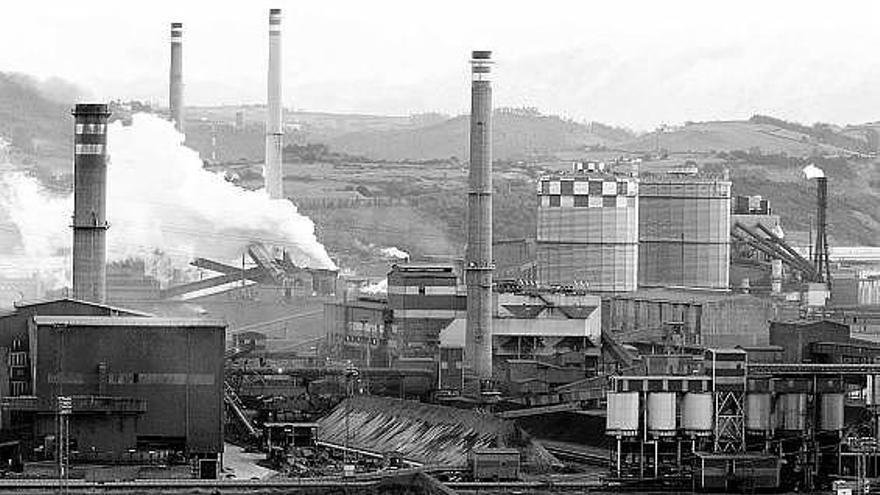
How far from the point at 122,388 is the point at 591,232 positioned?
2003cm

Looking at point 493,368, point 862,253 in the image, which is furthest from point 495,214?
point 493,368

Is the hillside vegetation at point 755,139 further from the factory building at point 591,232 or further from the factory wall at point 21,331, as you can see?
the factory wall at point 21,331

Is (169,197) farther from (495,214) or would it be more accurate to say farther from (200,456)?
(200,456)

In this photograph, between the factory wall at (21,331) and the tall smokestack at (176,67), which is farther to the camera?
the tall smokestack at (176,67)

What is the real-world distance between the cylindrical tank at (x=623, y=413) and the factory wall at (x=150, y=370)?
202 inches

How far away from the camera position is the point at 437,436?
36.2 metres

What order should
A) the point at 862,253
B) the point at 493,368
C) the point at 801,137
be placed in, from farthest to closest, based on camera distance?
the point at 801,137 → the point at 862,253 → the point at 493,368

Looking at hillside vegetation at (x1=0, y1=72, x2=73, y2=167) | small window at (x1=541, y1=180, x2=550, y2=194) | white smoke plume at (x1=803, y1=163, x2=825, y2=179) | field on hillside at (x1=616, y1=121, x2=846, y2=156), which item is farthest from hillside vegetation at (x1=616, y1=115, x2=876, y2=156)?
small window at (x1=541, y1=180, x2=550, y2=194)

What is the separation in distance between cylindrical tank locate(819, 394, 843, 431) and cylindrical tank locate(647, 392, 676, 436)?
6.35 feet

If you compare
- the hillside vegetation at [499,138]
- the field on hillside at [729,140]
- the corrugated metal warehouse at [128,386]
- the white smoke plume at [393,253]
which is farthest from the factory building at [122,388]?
the field on hillside at [729,140]

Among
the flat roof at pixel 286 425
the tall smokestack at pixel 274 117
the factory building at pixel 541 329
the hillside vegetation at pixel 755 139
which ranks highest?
the hillside vegetation at pixel 755 139

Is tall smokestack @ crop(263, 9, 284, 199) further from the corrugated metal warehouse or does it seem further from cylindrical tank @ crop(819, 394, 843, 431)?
cylindrical tank @ crop(819, 394, 843, 431)

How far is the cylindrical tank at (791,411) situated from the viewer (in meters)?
33.2

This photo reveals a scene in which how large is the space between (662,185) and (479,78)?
1127 centimetres
